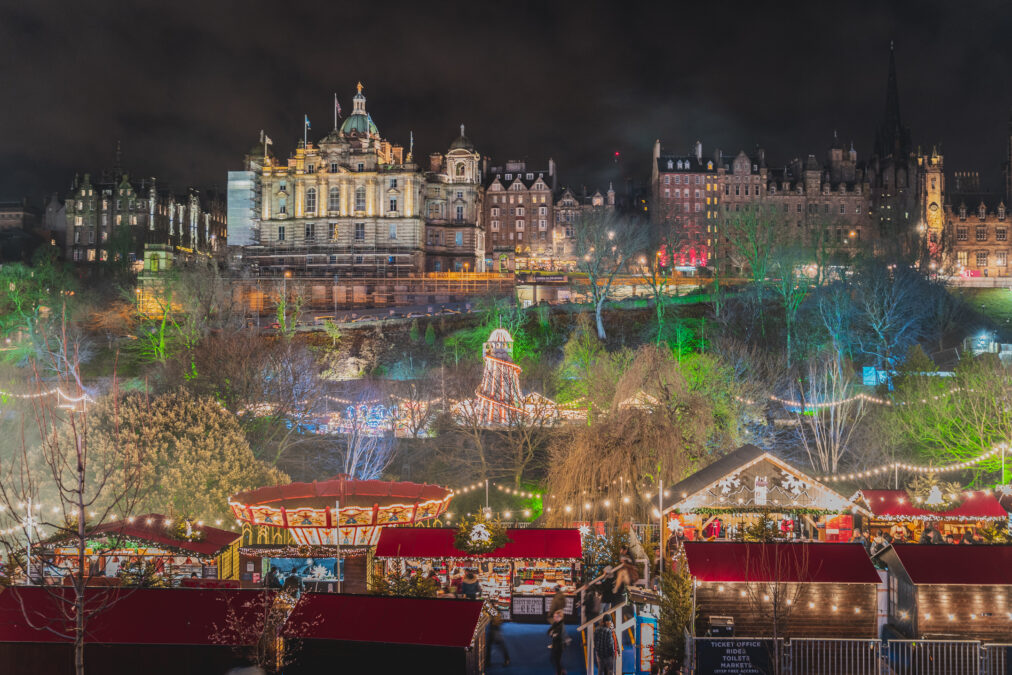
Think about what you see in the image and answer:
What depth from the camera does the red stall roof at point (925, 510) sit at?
21.2 m

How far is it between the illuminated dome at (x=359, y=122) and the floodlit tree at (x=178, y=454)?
5830cm

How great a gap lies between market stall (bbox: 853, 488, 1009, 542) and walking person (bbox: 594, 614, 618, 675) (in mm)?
10403

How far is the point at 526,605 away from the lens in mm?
17797

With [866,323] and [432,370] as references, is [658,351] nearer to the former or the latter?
[432,370]

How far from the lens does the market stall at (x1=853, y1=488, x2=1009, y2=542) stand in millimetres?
21266

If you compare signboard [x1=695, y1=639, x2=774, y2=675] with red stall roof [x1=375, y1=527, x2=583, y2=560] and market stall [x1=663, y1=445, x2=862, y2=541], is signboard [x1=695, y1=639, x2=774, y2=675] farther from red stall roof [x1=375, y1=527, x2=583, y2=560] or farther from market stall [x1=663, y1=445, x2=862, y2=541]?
market stall [x1=663, y1=445, x2=862, y2=541]

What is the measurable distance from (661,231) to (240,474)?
6847 cm

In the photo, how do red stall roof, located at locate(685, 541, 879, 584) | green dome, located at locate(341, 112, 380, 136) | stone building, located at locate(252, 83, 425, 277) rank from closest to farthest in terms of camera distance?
red stall roof, located at locate(685, 541, 879, 584), stone building, located at locate(252, 83, 425, 277), green dome, located at locate(341, 112, 380, 136)

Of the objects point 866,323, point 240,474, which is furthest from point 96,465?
point 866,323

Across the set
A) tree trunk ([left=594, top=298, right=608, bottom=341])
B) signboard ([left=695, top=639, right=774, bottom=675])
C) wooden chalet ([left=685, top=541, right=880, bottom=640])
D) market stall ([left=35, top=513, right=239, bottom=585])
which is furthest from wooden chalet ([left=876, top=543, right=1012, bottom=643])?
tree trunk ([left=594, top=298, right=608, bottom=341])

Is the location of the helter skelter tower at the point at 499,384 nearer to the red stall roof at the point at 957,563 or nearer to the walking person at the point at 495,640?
the walking person at the point at 495,640

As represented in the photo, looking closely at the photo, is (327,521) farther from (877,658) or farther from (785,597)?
(877,658)

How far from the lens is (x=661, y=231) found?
8894 cm

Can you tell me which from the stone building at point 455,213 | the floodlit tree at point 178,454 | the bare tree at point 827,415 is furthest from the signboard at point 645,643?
the stone building at point 455,213
